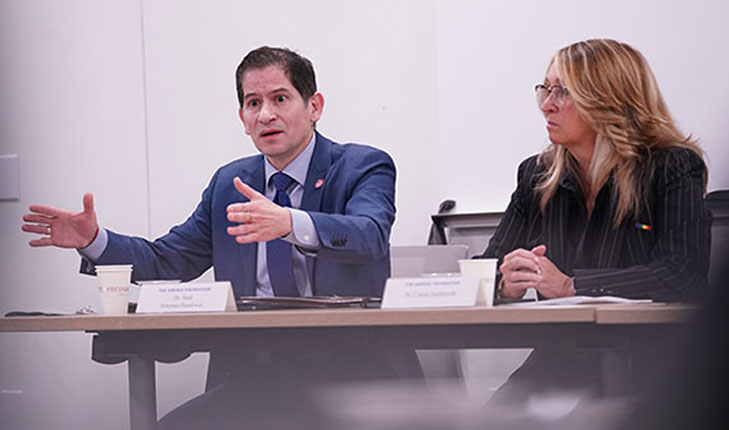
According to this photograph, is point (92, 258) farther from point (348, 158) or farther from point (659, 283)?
point (659, 283)

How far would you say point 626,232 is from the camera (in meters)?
2.01

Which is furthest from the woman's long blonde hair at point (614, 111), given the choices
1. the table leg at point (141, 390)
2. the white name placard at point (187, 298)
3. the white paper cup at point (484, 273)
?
the table leg at point (141, 390)

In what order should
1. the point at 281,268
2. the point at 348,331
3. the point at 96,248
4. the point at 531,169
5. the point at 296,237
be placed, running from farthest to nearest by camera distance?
1. the point at 531,169
2. the point at 281,268
3. the point at 96,248
4. the point at 296,237
5. the point at 348,331

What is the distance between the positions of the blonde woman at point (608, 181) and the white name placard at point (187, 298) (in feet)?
2.37

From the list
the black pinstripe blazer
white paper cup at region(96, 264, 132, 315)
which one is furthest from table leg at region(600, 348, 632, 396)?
white paper cup at region(96, 264, 132, 315)

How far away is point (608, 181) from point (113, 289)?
3.88 feet

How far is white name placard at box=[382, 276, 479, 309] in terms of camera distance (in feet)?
4.37

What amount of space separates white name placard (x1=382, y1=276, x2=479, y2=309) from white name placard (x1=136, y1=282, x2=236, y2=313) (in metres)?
0.28

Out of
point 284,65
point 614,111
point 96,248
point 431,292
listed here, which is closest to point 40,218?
point 96,248

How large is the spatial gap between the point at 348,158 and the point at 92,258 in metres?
0.67

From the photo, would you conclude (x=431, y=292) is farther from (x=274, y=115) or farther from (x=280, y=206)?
(x=274, y=115)

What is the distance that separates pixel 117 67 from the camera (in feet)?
10.6

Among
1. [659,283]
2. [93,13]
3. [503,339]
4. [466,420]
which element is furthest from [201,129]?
[466,420]

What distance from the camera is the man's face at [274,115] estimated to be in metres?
2.16
